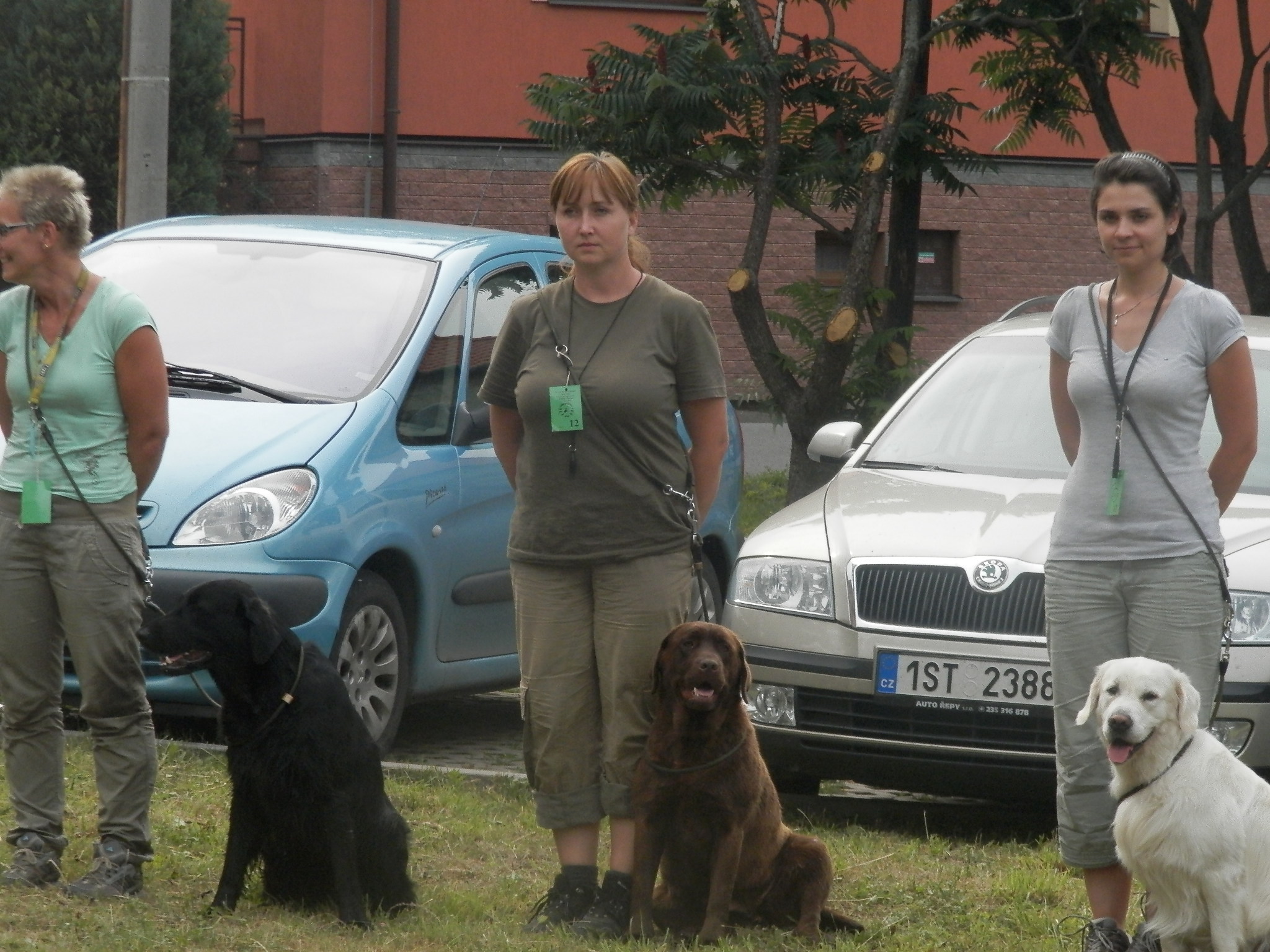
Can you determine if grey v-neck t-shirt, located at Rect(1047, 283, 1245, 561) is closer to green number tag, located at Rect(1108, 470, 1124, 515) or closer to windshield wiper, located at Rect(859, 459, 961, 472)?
green number tag, located at Rect(1108, 470, 1124, 515)

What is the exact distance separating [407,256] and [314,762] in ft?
10.8

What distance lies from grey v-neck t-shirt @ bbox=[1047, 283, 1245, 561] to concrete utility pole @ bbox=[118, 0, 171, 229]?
639 centimetres

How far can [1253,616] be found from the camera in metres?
5.99

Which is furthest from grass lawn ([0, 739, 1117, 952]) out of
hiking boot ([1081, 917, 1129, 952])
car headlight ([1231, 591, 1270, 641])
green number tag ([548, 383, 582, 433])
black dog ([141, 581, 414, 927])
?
green number tag ([548, 383, 582, 433])

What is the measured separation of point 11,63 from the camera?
64.3 ft

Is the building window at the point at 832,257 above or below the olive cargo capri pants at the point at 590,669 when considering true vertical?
above

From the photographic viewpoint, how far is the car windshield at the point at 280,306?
23.6ft

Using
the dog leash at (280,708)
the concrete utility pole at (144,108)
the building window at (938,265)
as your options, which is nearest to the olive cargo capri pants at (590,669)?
the dog leash at (280,708)

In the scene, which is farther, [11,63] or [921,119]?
[11,63]

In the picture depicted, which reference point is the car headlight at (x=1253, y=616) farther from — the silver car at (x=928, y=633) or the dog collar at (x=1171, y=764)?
the dog collar at (x=1171, y=764)

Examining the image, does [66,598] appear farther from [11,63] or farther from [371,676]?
[11,63]

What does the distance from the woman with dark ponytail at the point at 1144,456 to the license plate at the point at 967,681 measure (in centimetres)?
146

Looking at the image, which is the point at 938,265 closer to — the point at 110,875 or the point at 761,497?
the point at 761,497

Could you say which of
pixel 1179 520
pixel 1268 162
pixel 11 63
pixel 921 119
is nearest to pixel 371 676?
pixel 1179 520
